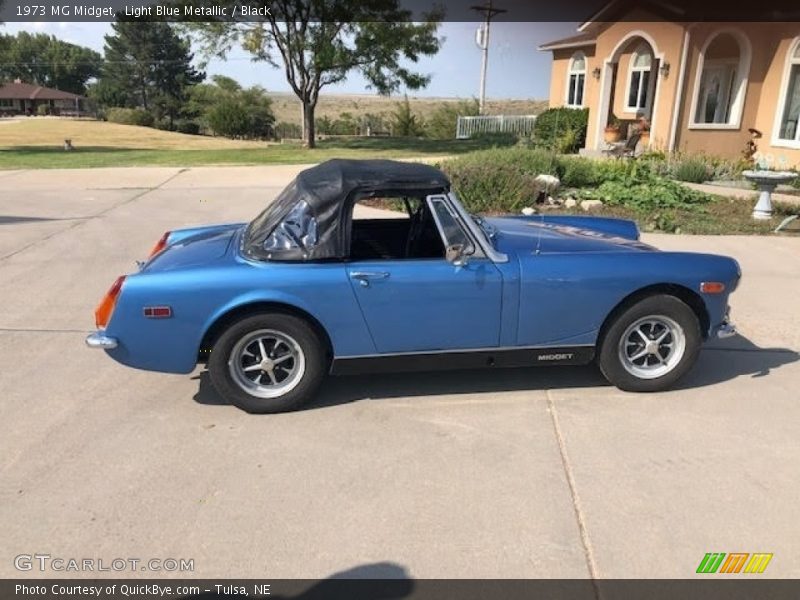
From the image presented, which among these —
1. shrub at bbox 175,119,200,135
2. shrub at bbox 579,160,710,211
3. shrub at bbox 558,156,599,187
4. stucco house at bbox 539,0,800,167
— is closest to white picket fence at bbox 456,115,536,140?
stucco house at bbox 539,0,800,167

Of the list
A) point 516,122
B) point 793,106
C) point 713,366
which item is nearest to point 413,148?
point 516,122

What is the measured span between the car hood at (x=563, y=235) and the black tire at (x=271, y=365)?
1.29 meters

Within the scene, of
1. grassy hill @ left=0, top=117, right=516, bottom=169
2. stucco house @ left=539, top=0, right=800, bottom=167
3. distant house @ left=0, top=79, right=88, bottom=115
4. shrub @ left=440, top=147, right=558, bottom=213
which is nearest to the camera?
shrub @ left=440, top=147, right=558, bottom=213

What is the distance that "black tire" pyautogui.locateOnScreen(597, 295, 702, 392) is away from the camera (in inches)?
157

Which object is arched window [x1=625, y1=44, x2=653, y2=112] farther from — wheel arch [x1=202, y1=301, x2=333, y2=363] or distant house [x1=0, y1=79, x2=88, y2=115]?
distant house [x1=0, y1=79, x2=88, y2=115]

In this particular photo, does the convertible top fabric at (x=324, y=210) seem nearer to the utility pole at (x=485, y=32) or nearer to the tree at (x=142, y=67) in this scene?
the utility pole at (x=485, y=32)

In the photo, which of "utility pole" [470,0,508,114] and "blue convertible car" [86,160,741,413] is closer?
"blue convertible car" [86,160,741,413]

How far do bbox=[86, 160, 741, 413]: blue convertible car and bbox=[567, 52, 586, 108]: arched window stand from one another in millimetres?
20986

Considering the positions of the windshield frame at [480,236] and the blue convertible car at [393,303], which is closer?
the blue convertible car at [393,303]

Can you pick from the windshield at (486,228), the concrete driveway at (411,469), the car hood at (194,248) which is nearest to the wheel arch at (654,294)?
the concrete driveway at (411,469)

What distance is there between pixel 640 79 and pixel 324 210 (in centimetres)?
1788

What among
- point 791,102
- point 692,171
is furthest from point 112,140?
point 791,102

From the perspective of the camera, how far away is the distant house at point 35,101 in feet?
250

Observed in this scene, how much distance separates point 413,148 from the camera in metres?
24.5
